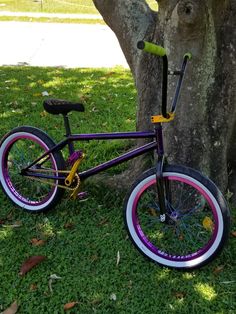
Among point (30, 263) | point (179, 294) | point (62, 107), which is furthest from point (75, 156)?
point (179, 294)

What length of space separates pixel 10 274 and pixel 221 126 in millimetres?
1808

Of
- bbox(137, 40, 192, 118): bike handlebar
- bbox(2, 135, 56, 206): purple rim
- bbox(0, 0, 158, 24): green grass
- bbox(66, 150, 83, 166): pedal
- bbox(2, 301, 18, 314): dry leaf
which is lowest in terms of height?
bbox(0, 0, 158, 24): green grass

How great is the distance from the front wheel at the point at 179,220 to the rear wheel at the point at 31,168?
700 millimetres

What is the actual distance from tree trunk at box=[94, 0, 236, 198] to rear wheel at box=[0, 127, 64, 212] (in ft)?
2.59

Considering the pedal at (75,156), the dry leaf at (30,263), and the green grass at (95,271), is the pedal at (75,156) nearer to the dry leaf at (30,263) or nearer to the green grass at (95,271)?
the green grass at (95,271)

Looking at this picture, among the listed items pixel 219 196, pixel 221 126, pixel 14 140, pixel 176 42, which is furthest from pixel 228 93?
pixel 14 140

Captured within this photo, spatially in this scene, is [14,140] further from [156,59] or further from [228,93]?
[228,93]

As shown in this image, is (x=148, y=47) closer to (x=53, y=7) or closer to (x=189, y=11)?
(x=189, y=11)

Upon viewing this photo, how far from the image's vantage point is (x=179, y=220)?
10.5ft

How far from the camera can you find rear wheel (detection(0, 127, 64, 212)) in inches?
138

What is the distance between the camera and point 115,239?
3.34 meters

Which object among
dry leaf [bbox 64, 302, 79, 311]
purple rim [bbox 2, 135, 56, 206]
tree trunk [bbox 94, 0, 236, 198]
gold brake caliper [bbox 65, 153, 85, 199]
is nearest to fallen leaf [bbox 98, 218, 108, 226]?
gold brake caliper [bbox 65, 153, 85, 199]

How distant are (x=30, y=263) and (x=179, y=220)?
1.08 meters

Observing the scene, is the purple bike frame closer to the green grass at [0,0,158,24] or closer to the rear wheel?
the rear wheel
